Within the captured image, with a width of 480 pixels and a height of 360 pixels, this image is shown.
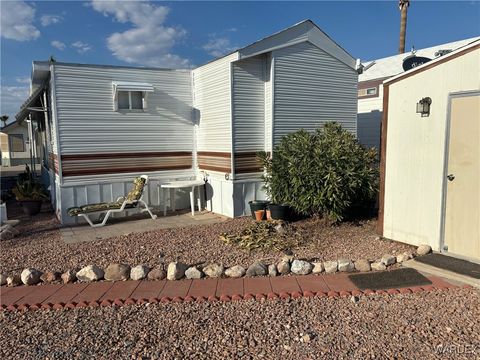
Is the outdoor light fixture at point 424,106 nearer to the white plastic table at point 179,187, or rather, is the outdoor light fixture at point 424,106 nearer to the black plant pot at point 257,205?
the black plant pot at point 257,205

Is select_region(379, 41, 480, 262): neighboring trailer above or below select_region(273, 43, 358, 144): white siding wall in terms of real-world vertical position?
below

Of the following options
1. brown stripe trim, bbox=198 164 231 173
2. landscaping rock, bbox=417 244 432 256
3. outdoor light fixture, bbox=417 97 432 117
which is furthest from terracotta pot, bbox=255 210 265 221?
outdoor light fixture, bbox=417 97 432 117

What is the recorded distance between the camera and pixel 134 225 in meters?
6.99

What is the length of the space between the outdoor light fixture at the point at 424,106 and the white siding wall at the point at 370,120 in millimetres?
8122

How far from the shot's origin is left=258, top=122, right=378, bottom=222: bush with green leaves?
6047mm

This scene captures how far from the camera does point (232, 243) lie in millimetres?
5430

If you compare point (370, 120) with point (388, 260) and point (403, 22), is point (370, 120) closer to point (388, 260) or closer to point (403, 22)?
point (403, 22)

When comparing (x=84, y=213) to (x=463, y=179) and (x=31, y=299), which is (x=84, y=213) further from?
(x=463, y=179)

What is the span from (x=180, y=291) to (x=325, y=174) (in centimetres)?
324

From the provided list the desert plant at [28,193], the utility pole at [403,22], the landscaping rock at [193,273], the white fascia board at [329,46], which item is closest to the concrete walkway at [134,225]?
the desert plant at [28,193]

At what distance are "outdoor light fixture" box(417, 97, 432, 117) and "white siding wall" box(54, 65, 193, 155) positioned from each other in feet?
16.2

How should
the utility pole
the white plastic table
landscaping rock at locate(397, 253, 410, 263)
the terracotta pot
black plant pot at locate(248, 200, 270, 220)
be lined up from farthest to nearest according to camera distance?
the utility pole, the white plastic table, black plant pot at locate(248, 200, 270, 220), the terracotta pot, landscaping rock at locate(397, 253, 410, 263)

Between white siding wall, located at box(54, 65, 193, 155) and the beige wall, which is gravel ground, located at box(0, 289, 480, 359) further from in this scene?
white siding wall, located at box(54, 65, 193, 155)

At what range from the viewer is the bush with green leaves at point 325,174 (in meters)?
6.05
